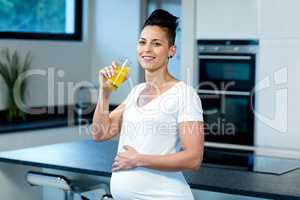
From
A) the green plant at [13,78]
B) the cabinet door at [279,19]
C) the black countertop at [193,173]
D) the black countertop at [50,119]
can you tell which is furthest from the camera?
the green plant at [13,78]

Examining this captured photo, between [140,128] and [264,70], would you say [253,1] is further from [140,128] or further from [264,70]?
[140,128]

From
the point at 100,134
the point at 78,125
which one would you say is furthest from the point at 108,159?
the point at 78,125

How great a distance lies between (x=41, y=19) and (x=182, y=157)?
374 cm

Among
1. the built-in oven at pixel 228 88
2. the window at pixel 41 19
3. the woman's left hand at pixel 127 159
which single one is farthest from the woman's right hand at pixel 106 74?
the window at pixel 41 19

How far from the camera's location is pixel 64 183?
2.86m

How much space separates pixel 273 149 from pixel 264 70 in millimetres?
554

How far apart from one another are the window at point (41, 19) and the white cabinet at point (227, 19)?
1.34 metres

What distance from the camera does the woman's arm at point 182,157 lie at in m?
1.71

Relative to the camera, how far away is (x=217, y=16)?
465 centimetres

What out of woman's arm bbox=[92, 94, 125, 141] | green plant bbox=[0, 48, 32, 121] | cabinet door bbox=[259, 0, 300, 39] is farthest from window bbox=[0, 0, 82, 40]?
woman's arm bbox=[92, 94, 125, 141]

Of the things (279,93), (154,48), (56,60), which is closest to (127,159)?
(154,48)

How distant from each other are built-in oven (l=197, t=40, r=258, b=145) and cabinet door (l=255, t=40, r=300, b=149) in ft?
1.02

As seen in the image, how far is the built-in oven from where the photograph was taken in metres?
4.54

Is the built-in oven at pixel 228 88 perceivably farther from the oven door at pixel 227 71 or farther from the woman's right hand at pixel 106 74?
the woman's right hand at pixel 106 74
